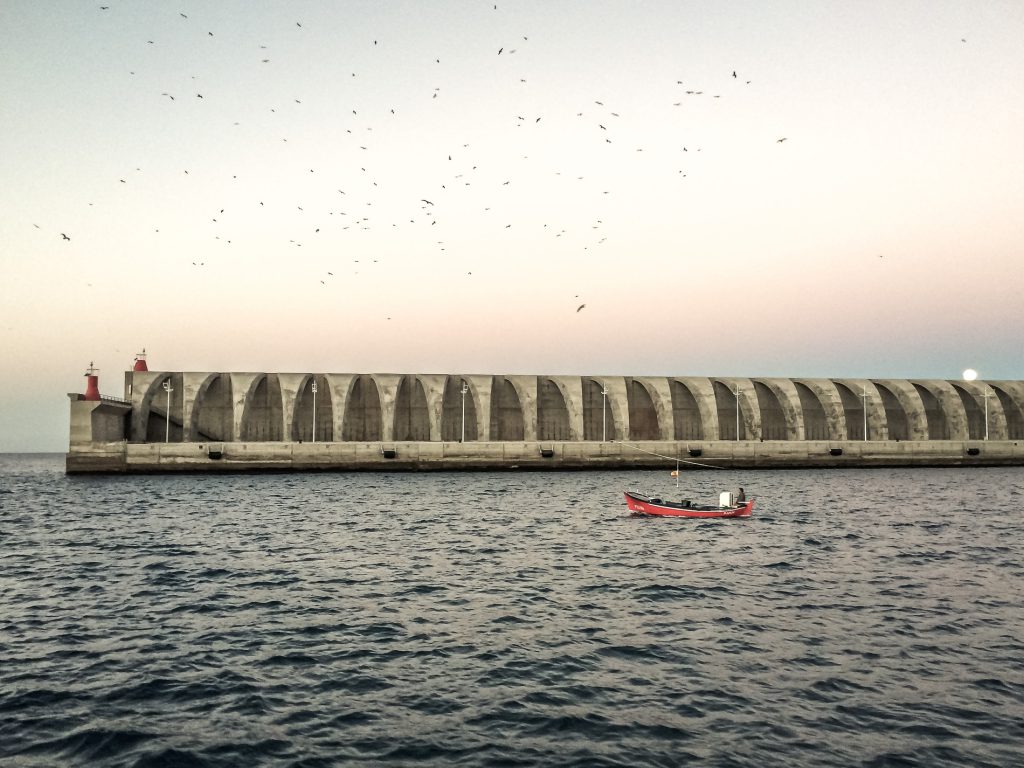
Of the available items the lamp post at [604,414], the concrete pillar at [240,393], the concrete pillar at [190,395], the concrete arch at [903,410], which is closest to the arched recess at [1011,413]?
the concrete arch at [903,410]

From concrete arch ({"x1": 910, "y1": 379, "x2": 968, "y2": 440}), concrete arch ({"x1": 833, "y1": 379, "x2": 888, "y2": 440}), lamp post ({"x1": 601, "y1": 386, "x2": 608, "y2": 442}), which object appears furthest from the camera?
concrete arch ({"x1": 910, "y1": 379, "x2": 968, "y2": 440})

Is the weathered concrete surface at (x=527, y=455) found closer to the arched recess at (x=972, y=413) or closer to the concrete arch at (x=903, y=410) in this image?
the concrete arch at (x=903, y=410)

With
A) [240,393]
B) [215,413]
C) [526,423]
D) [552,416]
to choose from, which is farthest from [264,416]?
[552,416]

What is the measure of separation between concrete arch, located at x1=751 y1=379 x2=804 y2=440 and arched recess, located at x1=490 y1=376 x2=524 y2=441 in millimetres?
27425

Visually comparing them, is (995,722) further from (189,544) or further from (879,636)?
(189,544)

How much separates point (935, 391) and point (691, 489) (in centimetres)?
5263

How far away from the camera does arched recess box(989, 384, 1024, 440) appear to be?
9525cm

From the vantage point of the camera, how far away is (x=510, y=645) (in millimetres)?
16344

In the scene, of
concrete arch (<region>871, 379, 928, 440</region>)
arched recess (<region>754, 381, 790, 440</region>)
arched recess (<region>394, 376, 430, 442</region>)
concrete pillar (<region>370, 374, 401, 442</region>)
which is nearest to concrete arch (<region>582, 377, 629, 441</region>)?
arched recess (<region>394, 376, 430, 442</region>)

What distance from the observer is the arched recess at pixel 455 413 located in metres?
84.2

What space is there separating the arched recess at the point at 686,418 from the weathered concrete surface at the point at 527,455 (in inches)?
219

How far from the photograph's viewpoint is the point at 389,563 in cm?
2623

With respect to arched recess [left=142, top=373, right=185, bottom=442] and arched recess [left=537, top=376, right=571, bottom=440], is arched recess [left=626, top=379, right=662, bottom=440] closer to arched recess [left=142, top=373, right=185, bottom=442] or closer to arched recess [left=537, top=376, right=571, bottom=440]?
arched recess [left=537, top=376, right=571, bottom=440]

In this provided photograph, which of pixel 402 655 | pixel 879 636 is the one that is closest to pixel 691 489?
pixel 879 636
